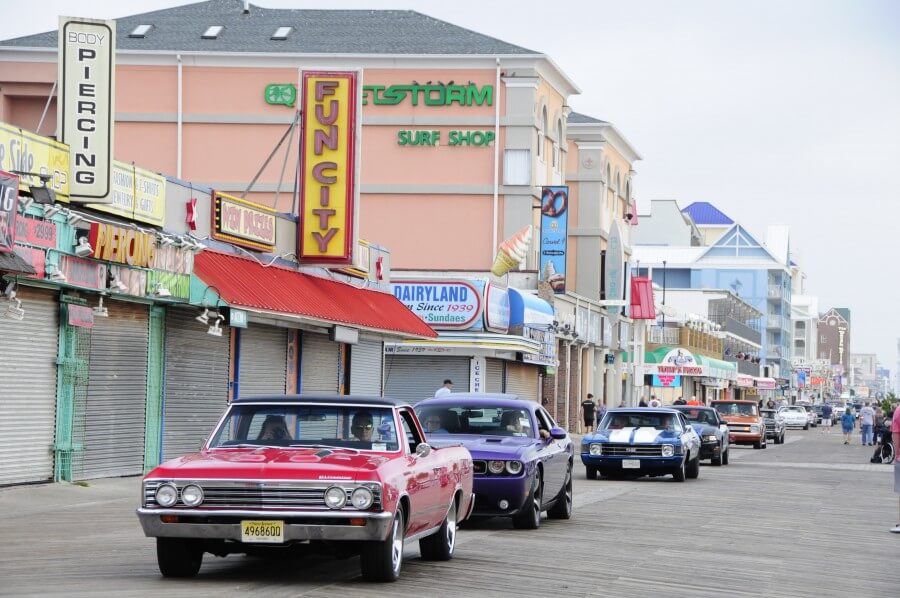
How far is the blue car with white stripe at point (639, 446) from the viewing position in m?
29.2

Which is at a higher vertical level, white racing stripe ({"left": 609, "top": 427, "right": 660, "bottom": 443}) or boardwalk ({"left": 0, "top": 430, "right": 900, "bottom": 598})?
white racing stripe ({"left": 609, "top": 427, "right": 660, "bottom": 443})

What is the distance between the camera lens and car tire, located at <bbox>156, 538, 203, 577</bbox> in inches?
473

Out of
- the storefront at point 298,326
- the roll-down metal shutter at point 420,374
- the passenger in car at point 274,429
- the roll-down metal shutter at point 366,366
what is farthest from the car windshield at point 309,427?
the roll-down metal shutter at point 420,374

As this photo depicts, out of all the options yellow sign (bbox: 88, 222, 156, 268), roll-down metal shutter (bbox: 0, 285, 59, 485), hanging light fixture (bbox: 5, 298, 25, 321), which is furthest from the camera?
yellow sign (bbox: 88, 222, 156, 268)

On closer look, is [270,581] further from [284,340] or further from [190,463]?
[284,340]

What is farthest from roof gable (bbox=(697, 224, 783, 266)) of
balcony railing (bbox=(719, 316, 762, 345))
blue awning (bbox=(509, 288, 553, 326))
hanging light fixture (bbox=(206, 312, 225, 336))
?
hanging light fixture (bbox=(206, 312, 225, 336))

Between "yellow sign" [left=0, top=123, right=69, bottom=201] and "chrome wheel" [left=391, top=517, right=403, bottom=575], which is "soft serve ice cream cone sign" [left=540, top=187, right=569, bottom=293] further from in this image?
"chrome wheel" [left=391, top=517, right=403, bottom=575]

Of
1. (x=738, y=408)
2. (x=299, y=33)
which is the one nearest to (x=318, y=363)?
(x=299, y=33)

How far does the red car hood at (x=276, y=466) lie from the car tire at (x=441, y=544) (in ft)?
6.61

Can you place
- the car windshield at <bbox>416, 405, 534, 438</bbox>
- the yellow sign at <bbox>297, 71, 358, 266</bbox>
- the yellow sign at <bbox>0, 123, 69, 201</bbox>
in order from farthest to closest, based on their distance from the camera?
the yellow sign at <bbox>297, 71, 358, 266</bbox>
the yellow sign at <bbox>0, 123, 69, 201</bbox>
the car windshield at <bbox>416, 405, 534, 438</bbox>

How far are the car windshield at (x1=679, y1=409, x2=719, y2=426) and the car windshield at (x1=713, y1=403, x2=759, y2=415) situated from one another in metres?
15.4

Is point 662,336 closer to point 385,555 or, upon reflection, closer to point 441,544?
point 441,544

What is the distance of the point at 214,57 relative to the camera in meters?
52.7

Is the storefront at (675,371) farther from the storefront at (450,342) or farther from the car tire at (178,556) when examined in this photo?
the car tire at (178,556)
